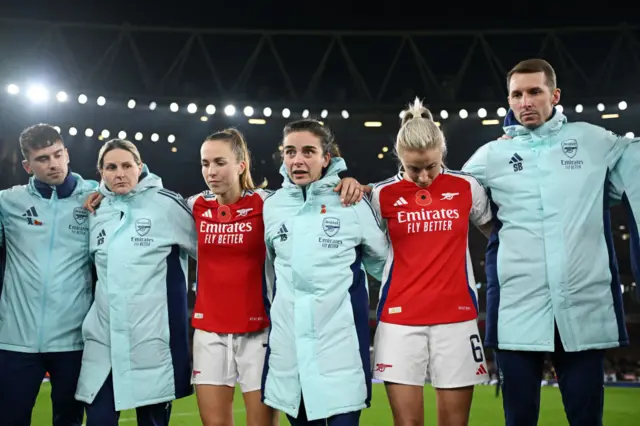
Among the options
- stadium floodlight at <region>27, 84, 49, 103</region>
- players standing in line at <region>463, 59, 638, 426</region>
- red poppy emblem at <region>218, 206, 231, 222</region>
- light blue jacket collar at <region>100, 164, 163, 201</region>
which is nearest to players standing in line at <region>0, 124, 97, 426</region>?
light blue jacket collar at <region>100, 164, 163, 201</region>

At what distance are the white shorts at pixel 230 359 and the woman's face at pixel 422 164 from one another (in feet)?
4.05

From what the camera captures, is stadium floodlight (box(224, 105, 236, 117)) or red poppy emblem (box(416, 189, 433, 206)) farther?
stadium floodlight (box(224, 105, 236, 117))

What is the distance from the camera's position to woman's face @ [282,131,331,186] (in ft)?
11.6

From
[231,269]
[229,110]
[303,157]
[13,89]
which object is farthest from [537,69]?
[229,110]

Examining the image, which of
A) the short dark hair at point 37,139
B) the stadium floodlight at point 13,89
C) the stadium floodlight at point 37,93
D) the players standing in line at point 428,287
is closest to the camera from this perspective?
the players standing in line at point 428,287

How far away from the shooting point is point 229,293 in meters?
3.78

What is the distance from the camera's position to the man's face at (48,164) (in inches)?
167

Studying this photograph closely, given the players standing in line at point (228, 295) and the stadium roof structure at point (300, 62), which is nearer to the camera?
the players standing in line at point (228, 295)

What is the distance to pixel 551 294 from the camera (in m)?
3.41

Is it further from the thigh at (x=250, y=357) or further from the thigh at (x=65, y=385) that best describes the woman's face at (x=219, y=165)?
the thigh at (x=65, y=385)

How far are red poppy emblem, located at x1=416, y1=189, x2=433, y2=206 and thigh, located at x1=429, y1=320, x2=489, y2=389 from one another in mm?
672

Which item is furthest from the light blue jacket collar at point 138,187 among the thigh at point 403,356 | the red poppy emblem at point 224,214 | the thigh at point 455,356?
the thigh at point 455,356

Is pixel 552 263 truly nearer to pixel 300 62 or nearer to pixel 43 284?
pixel 43 284

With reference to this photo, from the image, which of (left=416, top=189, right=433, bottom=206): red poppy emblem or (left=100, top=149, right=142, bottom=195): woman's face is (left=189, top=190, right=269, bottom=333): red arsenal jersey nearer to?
(left=100, top=149, right=142, bottom=195): woman's face
